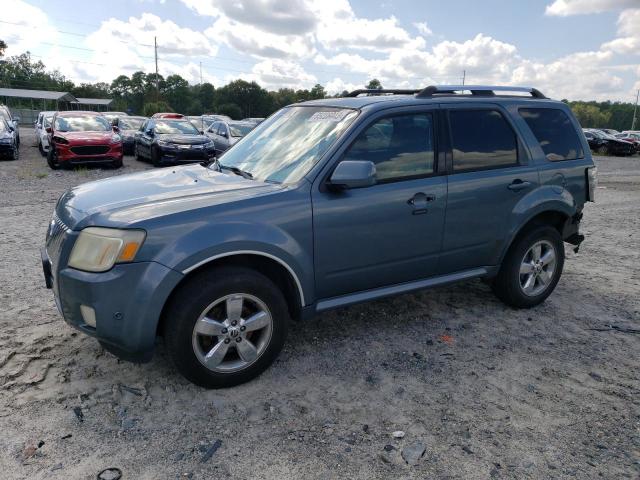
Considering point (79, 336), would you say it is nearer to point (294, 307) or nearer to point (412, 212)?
point (294, 307)

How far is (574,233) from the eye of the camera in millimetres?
4949

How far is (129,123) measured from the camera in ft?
66.2

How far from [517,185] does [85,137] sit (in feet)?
43.1

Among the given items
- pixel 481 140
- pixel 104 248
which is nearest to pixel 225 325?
pixel 104 248

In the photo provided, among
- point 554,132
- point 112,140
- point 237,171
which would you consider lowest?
point 237,171

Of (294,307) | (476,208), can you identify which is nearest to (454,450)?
(294,307)

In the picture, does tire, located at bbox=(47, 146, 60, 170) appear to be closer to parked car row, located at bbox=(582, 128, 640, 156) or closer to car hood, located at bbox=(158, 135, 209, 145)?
car hood, located at bbox=(158, 135, 209, 145)

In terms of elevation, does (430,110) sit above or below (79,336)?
above

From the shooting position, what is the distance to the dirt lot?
8.65 feet

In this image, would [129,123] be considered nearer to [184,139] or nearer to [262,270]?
[184,139]

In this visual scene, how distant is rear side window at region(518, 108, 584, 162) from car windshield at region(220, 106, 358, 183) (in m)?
1.87

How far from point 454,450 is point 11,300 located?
13.1ft

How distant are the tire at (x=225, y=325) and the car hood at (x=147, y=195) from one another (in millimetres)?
479

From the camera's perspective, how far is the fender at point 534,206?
4.36 metres
